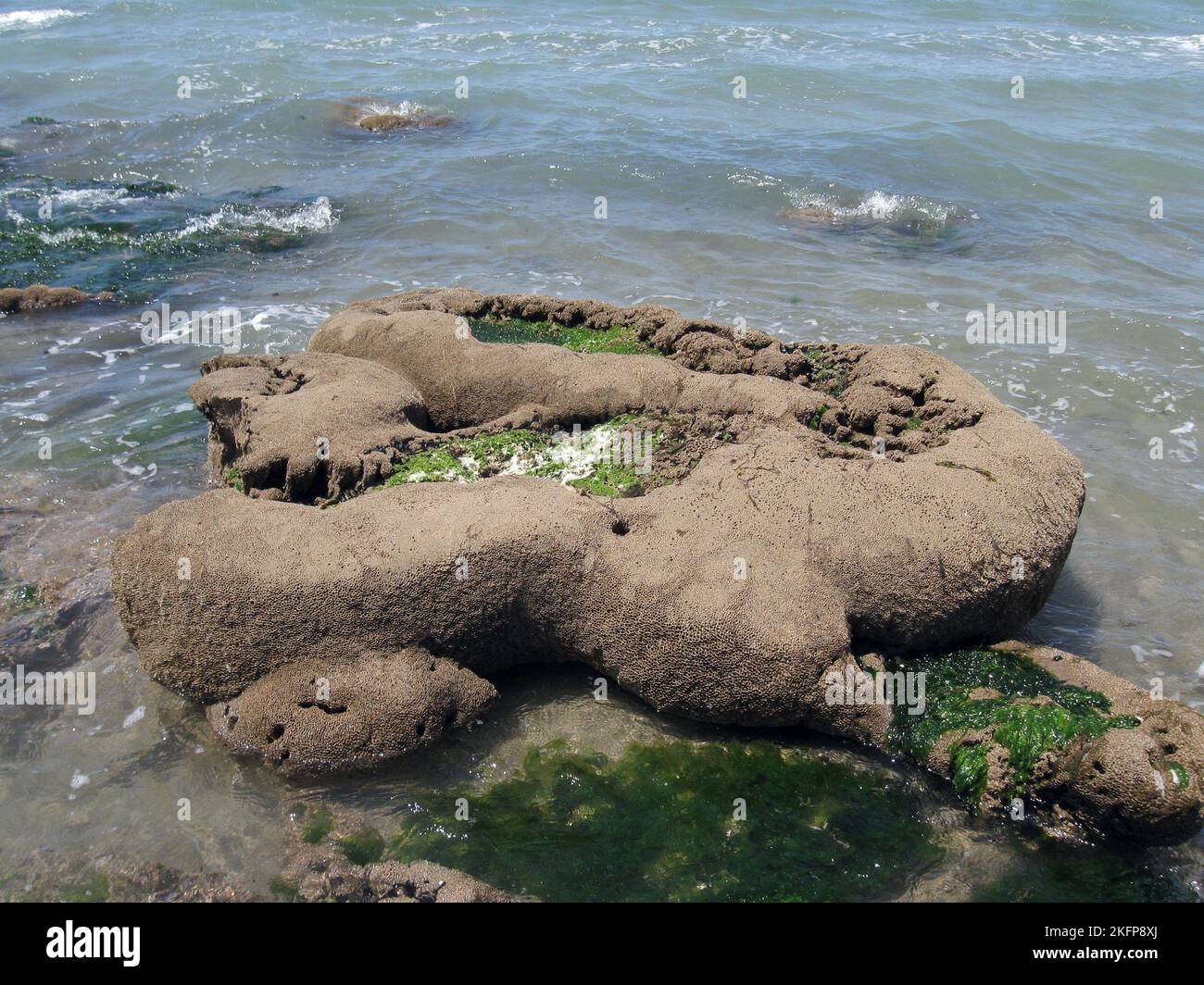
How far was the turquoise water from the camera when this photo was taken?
559 centimetres

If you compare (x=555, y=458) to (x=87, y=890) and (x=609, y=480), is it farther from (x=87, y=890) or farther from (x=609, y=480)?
(x=87, y=890)

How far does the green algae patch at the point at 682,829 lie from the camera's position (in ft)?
15.2

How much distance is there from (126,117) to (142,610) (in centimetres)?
1871

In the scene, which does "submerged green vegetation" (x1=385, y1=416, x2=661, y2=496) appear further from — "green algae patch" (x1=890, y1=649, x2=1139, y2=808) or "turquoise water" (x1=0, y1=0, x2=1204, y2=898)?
"green algae patch" (x1=890, y1=649, x2=1139, y2=808)

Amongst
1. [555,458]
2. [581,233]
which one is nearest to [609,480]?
[555,458]

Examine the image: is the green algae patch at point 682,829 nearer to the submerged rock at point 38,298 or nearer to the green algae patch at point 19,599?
the green algae patch at point 19,599

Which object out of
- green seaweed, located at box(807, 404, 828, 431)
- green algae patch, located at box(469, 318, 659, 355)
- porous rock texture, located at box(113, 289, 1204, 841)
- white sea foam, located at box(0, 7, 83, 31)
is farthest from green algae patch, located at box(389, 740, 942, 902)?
white sea foam, located at box(0, 7, 83, 31)

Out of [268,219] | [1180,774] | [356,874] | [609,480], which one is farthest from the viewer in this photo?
[268,219]

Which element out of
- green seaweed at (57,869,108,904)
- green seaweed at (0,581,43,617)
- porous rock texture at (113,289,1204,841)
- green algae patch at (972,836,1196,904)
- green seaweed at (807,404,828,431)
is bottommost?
green seaweed at (57,869,108,904)

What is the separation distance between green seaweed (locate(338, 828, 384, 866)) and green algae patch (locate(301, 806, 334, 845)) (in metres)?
0.12

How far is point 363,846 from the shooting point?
488 centimetres

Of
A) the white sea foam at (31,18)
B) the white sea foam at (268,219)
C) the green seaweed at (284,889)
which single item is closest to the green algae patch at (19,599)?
the green seaweed at (284,889)

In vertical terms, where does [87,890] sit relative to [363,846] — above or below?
below

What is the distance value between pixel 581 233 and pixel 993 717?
35.4 ft
